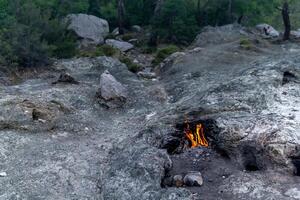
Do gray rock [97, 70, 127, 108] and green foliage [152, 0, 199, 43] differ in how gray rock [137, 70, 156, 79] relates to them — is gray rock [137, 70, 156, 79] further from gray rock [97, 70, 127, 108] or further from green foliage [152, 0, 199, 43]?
green foliage [152, 0, 199, 43]

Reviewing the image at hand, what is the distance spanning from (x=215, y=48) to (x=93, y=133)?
12991 mm

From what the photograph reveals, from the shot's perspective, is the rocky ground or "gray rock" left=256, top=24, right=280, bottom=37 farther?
"gray rock" left=256, top=24, right=280, bottom=37

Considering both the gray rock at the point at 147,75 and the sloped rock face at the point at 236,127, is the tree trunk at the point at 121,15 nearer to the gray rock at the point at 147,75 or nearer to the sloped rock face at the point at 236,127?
the gray rock at the point at 147,75

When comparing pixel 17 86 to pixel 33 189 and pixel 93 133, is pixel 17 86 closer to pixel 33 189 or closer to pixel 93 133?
pixel 93 133

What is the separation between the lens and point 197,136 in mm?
17125

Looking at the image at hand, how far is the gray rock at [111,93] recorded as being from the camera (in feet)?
71.1

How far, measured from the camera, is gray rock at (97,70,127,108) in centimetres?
2167

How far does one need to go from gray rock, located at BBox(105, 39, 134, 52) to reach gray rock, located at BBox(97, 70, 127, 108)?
1060cm

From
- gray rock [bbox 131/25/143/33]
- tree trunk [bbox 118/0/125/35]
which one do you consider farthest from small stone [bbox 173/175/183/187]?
gray rock [bbox 131/25/143/33]

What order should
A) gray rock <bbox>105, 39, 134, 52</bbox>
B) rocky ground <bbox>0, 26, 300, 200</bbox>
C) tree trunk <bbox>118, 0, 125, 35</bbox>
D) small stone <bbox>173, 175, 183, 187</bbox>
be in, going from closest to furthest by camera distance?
rocky ground <bbox>0, 26, 300, 200</bbox>, small stone <bbox>173, 175, 183, 187</bbox>, gray rock <bbox>105, 39, 134, 52</bbox>, tree trunk <bbox>118, 0, 125, 35</bbox>

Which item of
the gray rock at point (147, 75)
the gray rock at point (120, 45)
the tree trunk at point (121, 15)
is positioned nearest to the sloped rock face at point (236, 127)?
the gray rock at point (147, 75)

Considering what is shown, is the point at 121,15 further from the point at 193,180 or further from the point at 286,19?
the point at 193,180

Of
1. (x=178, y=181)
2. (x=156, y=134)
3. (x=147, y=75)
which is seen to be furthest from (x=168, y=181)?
(x=147, y=75)

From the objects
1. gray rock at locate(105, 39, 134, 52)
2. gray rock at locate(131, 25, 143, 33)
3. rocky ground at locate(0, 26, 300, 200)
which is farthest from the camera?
gray rock at locate(131, 25, 143, 33)
